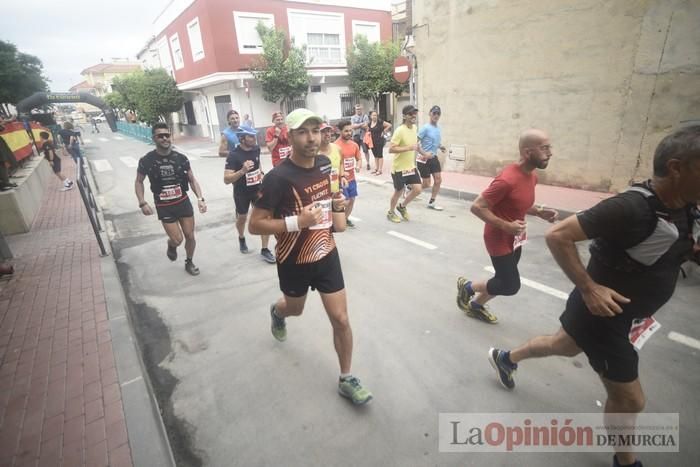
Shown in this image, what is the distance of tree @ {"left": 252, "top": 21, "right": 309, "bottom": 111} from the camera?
19.3 metres

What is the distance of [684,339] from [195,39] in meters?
26.5

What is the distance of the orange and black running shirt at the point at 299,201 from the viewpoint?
7.88 ft

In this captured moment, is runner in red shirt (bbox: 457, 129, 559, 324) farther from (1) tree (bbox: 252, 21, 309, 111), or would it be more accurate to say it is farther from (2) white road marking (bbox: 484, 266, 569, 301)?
(1) tree (bbox: 252, 21, 309, 111)

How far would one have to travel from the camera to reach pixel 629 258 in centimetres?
177

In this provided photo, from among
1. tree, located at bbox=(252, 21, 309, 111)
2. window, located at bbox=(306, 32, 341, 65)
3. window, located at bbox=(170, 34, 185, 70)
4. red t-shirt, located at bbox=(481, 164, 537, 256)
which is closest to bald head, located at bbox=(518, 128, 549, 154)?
red t-shirt, located at bbox=(481, 164, 537, 256)

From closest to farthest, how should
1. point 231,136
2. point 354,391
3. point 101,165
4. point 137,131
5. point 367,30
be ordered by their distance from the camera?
point 354,391 < point 231,136 < point 101,165 < point 367,30 < point 137,131

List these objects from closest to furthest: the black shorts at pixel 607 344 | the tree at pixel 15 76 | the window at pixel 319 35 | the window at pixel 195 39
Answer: the black shorts at pixel 607 344
the window at pixel 195 39
the window at pixel 319 35
the tree at pixel 15 76

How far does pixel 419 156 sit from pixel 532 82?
3.67m

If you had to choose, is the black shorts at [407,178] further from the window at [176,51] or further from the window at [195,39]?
the window at [176,51]

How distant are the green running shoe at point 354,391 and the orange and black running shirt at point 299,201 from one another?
98cm

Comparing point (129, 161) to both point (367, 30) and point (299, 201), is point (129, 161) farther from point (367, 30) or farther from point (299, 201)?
point (299, 201)

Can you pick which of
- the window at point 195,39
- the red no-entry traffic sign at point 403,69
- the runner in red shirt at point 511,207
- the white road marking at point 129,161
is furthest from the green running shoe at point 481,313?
the window at point 195,39

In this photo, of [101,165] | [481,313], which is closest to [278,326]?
[481,313]


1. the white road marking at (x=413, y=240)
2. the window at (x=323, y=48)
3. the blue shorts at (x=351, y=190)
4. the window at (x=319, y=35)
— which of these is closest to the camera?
the white road marking at (x=413, y=240)
